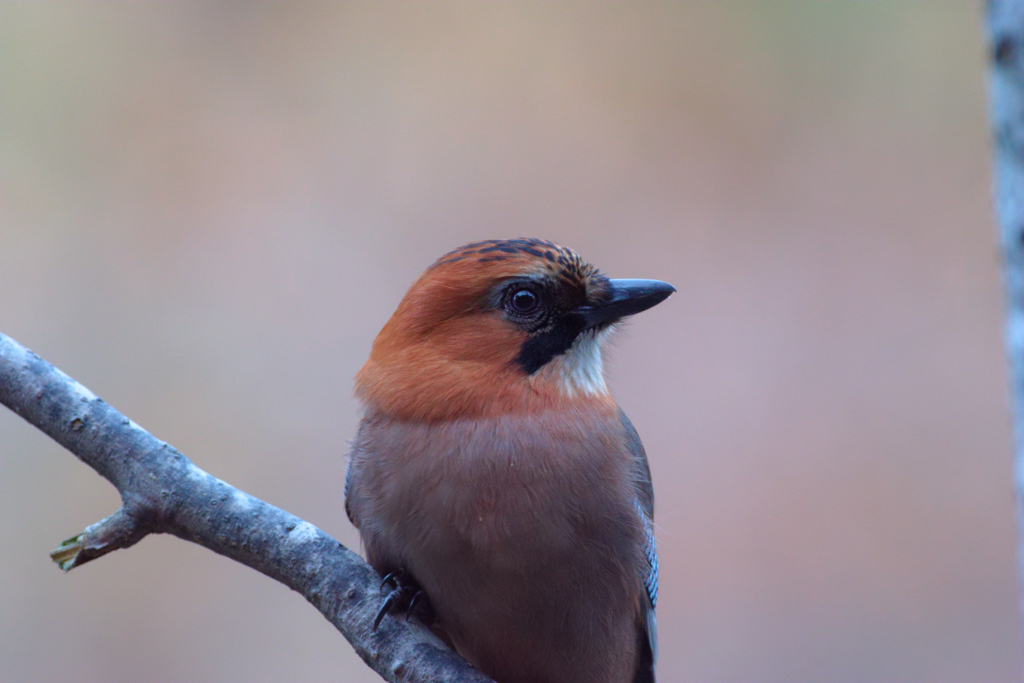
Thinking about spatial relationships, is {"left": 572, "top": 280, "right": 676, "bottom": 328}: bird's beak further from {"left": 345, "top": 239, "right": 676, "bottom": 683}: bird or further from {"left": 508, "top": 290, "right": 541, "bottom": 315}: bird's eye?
{"left": 508, "top": 290, "right": 541, "bottom": 315}: bird's eye

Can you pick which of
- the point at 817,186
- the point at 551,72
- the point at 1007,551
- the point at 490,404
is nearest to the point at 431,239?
the point at 551,72

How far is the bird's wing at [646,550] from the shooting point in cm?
278

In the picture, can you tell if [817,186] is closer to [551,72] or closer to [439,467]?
[551,72]

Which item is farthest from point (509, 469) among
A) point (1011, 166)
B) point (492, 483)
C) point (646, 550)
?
point (1011, 166)

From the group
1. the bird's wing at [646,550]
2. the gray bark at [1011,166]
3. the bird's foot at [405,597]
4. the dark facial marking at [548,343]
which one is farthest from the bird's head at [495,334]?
the gray bark at [1011,166]

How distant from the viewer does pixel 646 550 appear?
277 cm

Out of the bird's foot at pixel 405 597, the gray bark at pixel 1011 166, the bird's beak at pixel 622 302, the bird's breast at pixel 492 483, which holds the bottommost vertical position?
the bird's foot at pixel 405 597

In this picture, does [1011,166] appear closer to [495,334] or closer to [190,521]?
[495,334]

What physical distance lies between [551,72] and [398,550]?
5.19 m

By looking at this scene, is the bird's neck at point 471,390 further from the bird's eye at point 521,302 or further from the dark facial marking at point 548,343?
the bird's eye at point 521,302

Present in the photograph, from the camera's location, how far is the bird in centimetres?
240

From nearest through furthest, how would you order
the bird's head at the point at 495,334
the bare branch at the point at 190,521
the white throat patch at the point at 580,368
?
the bare branch at the point at 190,521, the bird's head at the point at 495,334, the white throat patch at the point at 580,368

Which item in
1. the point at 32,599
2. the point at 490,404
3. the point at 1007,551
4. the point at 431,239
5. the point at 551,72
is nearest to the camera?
the point at 490,404

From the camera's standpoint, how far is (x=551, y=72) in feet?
22.7
